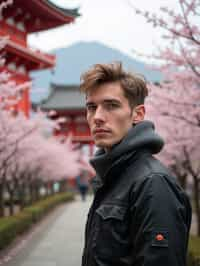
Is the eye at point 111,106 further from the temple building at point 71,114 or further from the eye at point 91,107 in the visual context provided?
the temple building at point 71,114

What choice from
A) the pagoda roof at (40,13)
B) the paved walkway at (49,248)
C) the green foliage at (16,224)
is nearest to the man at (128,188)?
the paved walkway at (49,248)

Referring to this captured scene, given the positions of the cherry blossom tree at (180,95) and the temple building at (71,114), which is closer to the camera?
the cherry blossom tree at (180,95)

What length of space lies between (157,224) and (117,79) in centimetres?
63

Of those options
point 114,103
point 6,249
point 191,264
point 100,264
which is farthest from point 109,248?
point 6,249

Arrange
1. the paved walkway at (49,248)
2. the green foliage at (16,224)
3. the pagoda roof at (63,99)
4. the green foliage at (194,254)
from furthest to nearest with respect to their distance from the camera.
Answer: the pagoda roof at (63,99)
the green foliage at (16,224)
the paved walkway at (49,248)
the green foliage at (194,254)

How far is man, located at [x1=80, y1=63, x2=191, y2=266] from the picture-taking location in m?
1.55

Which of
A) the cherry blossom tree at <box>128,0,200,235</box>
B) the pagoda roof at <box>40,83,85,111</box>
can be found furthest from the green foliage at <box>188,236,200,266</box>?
the pagoda roof at <box>40,83,85,111</box>

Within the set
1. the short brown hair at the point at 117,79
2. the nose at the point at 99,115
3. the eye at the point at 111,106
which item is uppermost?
the short brown hair at the point at 117,79

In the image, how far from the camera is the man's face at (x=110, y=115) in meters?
1.83

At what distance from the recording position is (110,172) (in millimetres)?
1789

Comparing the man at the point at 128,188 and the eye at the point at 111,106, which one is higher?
the eye at the point at 111,106

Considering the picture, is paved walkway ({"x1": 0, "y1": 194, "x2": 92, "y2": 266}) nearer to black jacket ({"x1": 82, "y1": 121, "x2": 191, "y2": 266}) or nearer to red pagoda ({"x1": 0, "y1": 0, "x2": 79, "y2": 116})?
black jacket ({"x1": 82, "y1": 121, "x2": 191, "y2": 266})

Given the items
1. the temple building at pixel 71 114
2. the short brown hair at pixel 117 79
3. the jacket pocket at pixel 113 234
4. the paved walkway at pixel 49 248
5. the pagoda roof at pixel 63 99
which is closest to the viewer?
the jacket pocket at pixel 113 234

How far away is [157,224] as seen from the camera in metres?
Answer: 1.54
